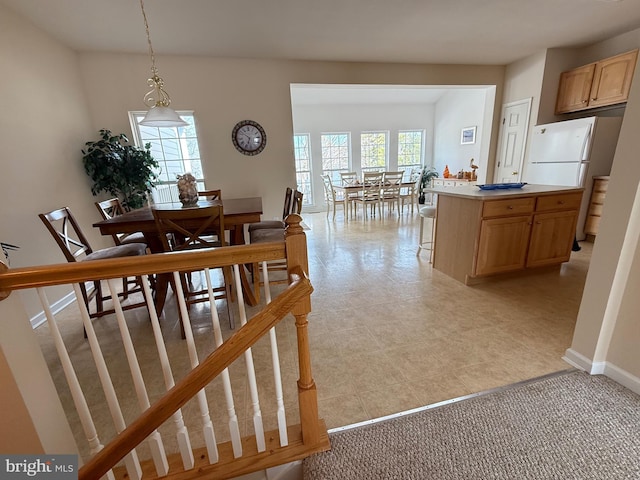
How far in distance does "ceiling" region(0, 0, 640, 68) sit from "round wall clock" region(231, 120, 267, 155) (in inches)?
34.3

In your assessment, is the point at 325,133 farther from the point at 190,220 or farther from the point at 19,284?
the point at 19,284

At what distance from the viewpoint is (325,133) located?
6.79 meters

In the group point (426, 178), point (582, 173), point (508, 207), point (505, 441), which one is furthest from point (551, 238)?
point (426, 178)

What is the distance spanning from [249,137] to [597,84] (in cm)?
466

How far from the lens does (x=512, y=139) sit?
4.60m

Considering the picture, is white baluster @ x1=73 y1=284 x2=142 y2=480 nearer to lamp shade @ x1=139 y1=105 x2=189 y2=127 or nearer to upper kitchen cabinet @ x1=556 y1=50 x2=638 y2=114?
lamp shade @ x1=139 y1=105 x2=189 y2=127

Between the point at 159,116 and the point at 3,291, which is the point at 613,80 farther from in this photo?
the point at 3,291

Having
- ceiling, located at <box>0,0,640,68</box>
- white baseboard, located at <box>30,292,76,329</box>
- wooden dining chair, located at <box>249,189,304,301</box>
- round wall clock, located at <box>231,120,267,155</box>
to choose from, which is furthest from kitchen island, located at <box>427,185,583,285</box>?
white baseboard, located at <box>30,292,76,329</box>

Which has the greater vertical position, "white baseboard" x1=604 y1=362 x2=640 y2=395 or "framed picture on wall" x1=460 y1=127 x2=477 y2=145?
"framed picture on wall" x1=460 y1=127 x2=477 y2=145

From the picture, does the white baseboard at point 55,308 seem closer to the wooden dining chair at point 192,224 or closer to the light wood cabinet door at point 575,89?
the wooden dining chair at point 192,224

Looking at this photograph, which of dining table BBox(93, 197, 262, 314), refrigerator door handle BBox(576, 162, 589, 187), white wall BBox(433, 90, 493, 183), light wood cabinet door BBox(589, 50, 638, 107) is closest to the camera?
dining table BBox(93, 197, 262, 314)

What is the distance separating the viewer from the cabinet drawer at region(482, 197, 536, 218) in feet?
7.90

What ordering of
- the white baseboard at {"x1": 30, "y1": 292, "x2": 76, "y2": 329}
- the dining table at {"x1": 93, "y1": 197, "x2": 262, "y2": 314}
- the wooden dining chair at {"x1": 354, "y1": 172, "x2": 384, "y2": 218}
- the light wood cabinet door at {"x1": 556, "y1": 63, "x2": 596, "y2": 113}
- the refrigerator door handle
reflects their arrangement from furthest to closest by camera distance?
the wooden dining chair at {"x1": 354, "y1": 172, "x2": 384, "y2": 218} → the light wood cabinet door at {"x1": 556, "y1": 63, "x2": 596, "y2": 113} → the refrigerator door handle → the white baseboard at {"x1": 30, "y1": 292, "x2": 76, "y2": 329} → the dining table at {"x1": 93, "y1": 197, "x2": 262, "y2": 314}

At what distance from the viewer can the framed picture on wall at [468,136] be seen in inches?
243
